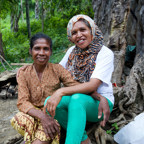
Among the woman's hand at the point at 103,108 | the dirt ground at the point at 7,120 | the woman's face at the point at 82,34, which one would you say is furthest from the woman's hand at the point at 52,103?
the dirt ground at the point at 7,120

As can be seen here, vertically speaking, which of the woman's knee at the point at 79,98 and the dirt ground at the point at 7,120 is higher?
the woman's knee at the point at 79,98

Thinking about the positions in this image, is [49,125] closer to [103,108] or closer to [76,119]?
[76,119]

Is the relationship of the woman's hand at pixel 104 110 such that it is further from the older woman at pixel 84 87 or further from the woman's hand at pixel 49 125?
the woman's hand at pixel 49 125

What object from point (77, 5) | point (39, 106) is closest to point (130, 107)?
point (39, 106)

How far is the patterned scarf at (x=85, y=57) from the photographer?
207cm

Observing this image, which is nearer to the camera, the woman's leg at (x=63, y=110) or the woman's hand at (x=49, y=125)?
the woman's hand at (x=49, y=125)

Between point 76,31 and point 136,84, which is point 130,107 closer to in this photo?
point 136,84

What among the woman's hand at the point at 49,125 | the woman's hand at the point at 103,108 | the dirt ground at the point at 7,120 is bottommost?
the dirt ground at the point at 7,120

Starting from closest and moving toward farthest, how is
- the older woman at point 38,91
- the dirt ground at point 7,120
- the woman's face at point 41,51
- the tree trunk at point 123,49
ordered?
1. the older woman at point 38,91
2. the woman's face at point 41,51
3. the dirt ground at point 7,120
4. the tree trunk at point 123,49

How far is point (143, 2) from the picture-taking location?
318 cm

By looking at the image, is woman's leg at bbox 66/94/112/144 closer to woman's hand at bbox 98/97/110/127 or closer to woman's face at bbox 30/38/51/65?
woman's hand at bbox 98/97/110/127

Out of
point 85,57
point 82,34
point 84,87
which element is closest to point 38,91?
point 84,87

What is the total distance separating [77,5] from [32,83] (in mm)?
9109

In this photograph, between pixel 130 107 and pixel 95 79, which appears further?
pixel 130 107
